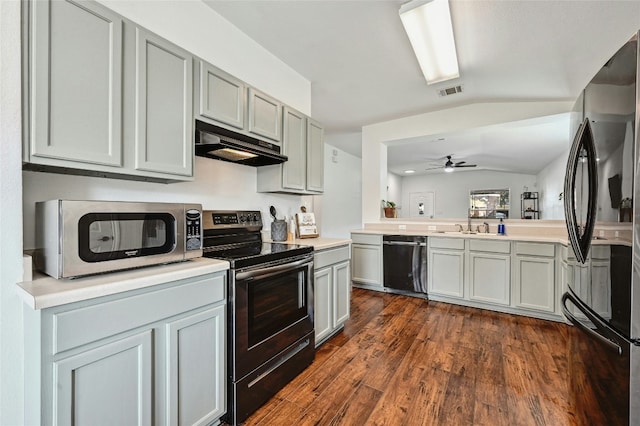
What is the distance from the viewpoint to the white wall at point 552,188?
548 cm

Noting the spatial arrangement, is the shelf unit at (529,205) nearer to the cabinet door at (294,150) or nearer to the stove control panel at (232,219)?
the cabinet door at (294,150)

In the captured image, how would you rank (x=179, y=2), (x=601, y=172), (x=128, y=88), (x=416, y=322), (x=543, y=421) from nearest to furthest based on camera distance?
(x=601, y=172), (x=128, y=88), (x=543, y=421), (x=179, y=2), (x=416, y=322)

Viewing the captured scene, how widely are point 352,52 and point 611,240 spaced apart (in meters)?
2.30

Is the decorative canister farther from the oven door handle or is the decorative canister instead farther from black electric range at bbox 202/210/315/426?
the oven door handle

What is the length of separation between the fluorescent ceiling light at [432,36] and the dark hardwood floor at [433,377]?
99.5 inches

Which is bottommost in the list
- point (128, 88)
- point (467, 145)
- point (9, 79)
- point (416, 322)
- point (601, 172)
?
point (416, 322)

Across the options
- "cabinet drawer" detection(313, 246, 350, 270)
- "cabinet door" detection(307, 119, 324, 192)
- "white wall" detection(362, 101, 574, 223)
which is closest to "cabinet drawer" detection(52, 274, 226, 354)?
"cabinet drawer" detection(313, 246, 350, 270)

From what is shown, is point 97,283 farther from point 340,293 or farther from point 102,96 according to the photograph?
point 340,293

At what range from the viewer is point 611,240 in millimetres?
1125

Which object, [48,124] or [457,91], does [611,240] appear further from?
[457,91]

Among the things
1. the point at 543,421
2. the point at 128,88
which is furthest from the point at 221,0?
the point at 543,421

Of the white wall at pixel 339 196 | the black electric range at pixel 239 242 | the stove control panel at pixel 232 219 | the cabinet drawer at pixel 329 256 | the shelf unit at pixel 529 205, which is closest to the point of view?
the black electric range at pixel 239 242

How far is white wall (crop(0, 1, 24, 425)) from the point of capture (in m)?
1.07

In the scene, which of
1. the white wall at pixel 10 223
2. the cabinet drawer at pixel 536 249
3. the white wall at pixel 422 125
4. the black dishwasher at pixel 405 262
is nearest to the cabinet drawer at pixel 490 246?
the cabinet drawer at pixel 536 249
